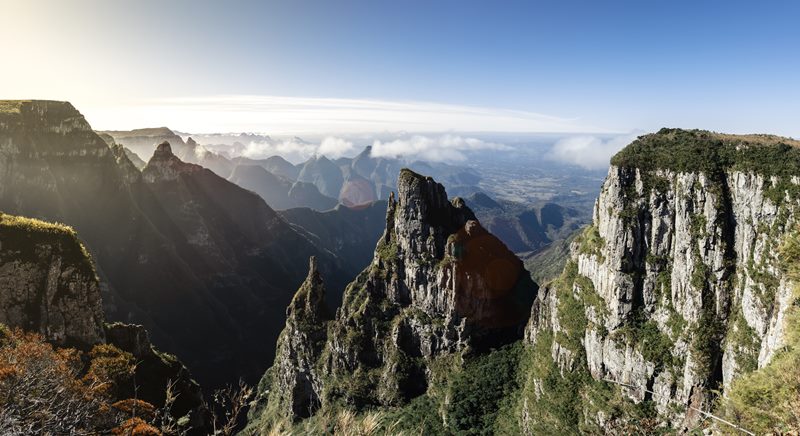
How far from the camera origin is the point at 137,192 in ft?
569

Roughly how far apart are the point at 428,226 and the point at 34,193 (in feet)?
403

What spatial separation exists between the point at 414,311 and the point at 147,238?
384 ft

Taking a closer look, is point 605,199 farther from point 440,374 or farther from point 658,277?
point 440,374

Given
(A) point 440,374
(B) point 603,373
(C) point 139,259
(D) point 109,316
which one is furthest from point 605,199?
(C) point 139,259

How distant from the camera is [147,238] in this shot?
15838 centimetres

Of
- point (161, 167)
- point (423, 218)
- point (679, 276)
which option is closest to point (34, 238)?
point (423, 218)

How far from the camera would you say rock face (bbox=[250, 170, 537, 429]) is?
91.5 metres

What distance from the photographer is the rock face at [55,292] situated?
171 feet

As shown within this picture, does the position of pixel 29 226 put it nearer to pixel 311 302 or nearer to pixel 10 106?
pixel 311 302

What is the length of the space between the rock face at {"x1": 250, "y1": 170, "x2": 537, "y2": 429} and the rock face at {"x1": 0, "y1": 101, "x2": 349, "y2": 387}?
179 feet

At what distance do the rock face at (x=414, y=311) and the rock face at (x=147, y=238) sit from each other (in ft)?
179

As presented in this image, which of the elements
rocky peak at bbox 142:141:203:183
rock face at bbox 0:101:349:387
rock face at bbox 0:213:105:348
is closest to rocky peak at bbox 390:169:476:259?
rock face at bbox 0:213:105:348

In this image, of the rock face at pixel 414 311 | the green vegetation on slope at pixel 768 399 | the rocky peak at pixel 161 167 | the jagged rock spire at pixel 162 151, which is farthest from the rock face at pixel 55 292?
the jagged rock spire at pixel 162 151

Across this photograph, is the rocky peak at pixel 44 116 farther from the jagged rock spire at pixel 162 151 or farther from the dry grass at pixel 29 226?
the dry grass at pixel 29 226
